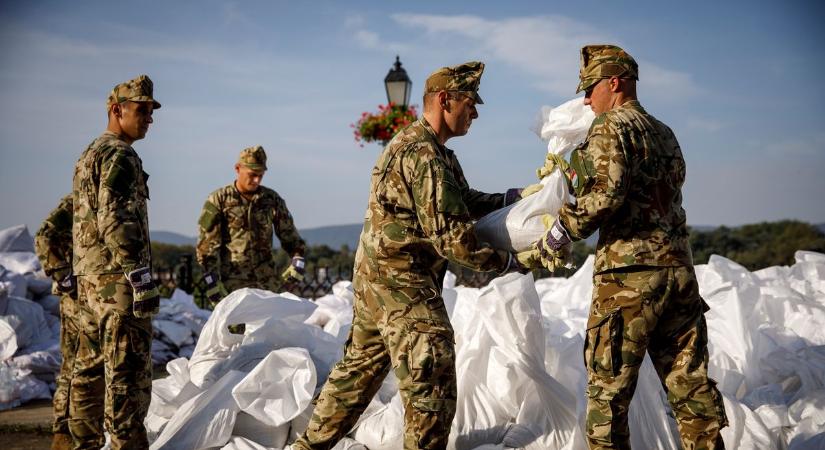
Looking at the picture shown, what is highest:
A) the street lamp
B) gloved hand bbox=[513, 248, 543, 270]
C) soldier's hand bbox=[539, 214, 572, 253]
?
the street lamp

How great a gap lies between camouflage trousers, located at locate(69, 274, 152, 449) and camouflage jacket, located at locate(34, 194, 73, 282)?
1220 millimetres

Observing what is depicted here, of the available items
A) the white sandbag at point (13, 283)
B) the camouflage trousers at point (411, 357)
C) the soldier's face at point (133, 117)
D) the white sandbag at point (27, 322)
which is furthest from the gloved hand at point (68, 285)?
the white sandbag at point (13, 283)

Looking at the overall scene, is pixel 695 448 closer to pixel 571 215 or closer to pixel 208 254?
pixel 571 215

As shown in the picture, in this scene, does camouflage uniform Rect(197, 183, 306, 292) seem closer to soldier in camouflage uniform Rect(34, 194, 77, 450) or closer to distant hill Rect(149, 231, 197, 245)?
soldier in camouflage uniform Rect(34, 194, 77, 450)

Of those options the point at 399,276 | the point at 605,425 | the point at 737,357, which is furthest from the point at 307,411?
the point at 737,357

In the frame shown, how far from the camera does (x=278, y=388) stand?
526 cm

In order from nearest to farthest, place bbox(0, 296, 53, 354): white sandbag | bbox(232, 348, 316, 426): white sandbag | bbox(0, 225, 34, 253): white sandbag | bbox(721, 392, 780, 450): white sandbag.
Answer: bbox(721, 392, 780, 450): white sandbag → bbox(232, 348, 316, 426): white sandbag → bbox(0, 296, 53, 354): white sandbag → bbox(0, 225, 34, 253): white sandbag

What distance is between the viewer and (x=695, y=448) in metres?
3.91

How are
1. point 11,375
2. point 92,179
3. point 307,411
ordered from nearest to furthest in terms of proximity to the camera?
1. point 92,179
2. point 307,411
3. point 11,375

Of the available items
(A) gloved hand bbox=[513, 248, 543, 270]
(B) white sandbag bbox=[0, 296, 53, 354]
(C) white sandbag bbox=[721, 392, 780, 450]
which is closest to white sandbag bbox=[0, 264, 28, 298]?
(B) white sandbag bbox=[0, 296, 53, 354]

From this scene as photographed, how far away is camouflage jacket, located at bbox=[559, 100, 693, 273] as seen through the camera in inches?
145

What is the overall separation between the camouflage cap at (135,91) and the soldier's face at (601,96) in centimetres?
254

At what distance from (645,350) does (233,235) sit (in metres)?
4.43

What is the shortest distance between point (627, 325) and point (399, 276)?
1051mm
